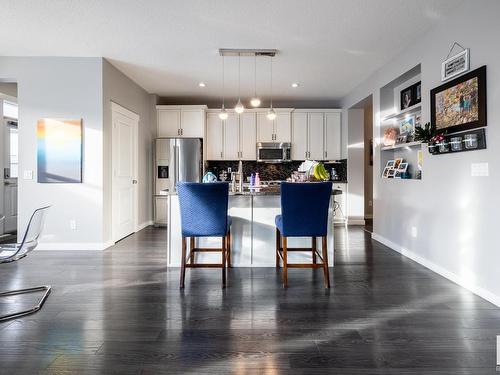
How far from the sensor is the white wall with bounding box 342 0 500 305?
275 cm

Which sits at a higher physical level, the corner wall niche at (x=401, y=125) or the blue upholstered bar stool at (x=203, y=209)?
the corner wall niche at (x=401, y=125)

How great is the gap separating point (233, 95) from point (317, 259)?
14.0ft

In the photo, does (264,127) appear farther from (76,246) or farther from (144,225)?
(76,246)

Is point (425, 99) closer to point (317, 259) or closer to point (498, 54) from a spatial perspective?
point (498, 54)

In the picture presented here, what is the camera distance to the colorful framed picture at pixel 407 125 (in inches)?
176

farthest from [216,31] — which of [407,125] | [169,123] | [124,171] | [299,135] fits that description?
[299,135]

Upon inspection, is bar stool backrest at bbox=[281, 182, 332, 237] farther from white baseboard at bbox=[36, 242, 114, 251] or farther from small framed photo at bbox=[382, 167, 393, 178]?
white baseboard at bbox=[36, 242, 114, 251]

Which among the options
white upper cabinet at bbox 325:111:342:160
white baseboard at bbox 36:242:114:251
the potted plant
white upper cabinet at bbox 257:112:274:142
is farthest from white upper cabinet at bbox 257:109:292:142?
white baseboard at bbox 36:242:114:251

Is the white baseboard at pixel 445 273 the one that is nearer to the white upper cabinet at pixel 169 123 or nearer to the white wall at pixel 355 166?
the white wall at pixel 355 166

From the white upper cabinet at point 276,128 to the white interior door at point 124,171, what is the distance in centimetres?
256

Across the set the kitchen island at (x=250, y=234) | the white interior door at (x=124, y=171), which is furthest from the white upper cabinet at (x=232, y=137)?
the kitchen island at (x=250, y=234)

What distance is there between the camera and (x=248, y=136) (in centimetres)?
727

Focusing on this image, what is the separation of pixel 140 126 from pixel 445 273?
544cm

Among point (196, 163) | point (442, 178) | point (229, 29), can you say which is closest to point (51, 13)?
point (229, 29)
